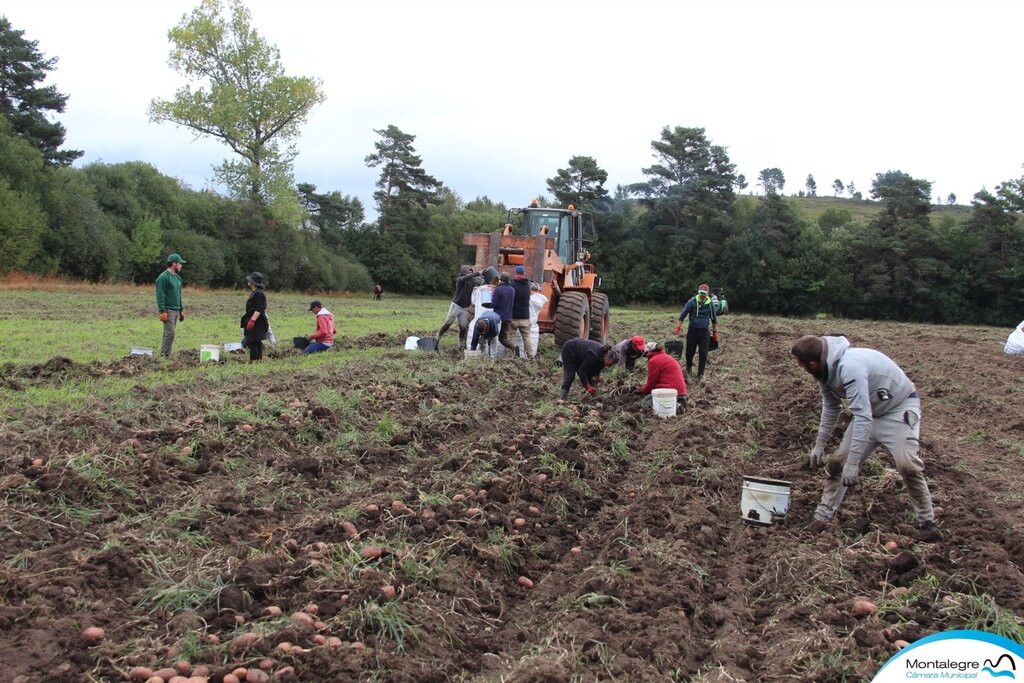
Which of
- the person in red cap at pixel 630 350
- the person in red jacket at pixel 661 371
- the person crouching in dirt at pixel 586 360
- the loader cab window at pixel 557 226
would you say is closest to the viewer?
the person in red jacket at pixel 661 371

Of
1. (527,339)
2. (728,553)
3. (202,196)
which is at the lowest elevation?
(728,553)

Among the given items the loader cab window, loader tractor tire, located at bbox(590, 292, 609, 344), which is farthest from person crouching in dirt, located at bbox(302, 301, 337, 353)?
loader tractor tire, located at bbox(590, 292, 609, 344)

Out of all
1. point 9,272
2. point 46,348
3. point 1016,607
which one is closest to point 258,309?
point 46,348

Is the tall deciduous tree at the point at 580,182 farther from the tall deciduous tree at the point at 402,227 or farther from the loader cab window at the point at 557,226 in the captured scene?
the loader cab window at the point at 557,226

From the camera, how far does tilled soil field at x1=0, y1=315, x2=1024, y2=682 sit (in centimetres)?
382

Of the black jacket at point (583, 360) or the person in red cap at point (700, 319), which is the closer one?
the black jacket at point (583, 360)

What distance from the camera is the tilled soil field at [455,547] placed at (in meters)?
3.82

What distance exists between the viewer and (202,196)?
45031mm

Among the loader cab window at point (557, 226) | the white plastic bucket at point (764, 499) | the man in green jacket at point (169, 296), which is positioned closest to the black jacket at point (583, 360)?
the white plastic bucket at point (764, 499)

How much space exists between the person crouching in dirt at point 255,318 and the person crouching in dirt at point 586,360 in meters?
5.06

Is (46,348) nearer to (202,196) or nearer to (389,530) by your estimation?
(389,530)

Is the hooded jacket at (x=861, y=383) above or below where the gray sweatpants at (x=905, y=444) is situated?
above

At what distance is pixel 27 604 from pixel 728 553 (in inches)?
166

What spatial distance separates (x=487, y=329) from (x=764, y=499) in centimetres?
740
